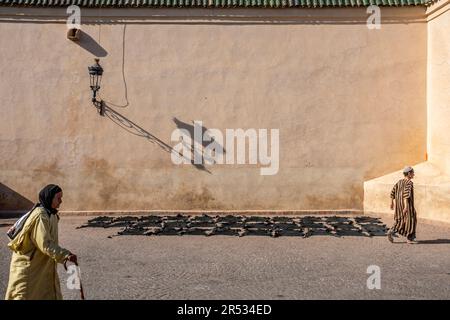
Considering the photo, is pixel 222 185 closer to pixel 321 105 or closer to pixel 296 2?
pixel 321 105

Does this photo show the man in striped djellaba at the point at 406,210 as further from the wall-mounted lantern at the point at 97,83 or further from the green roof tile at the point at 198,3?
the wall-mounted lantern at the point at 97,83

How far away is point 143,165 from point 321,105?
15.7ft

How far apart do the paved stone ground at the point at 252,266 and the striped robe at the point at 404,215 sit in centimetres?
31

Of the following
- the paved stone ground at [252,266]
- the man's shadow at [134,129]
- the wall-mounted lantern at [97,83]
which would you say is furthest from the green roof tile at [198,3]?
the paved stone ground at [252,266]

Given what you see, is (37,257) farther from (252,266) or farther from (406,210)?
(406,210)

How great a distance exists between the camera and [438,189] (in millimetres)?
12922

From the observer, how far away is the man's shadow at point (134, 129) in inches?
577

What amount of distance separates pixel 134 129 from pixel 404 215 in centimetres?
718

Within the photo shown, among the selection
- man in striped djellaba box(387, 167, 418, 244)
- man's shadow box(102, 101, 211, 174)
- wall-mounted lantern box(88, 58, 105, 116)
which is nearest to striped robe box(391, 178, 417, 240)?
man in striped djellaba box(387, 167, 418, 244)

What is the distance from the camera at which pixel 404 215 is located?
34.9 ft

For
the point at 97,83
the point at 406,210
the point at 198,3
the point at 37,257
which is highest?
the point at 198,3

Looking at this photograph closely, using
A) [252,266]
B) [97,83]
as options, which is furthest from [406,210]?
[97,83]
